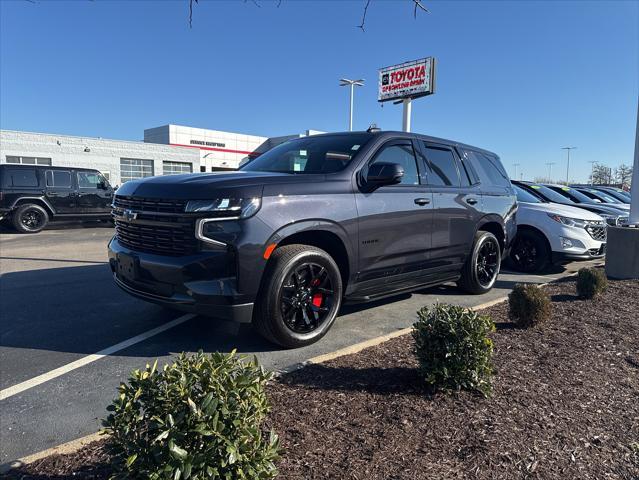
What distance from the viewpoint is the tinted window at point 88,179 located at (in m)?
14.9

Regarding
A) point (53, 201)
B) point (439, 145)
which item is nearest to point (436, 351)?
→ point (439, 145)

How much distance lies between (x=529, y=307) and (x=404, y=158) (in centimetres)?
195

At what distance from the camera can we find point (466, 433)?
97.2 inches

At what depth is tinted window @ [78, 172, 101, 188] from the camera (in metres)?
14.9

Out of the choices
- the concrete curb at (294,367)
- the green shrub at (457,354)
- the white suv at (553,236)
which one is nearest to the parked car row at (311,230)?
the concrete curb at (294,367)

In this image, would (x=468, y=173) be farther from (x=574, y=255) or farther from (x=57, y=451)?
(x=57, y=451)

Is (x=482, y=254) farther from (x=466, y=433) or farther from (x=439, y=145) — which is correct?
(x=466, y=433)

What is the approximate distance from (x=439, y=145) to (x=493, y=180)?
1.39 m

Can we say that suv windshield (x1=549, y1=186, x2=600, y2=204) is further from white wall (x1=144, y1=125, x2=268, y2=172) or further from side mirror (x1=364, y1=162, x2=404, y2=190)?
white wall (x1=144, y1=125, x2=268, y2=172)

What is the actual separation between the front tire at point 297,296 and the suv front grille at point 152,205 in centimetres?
83

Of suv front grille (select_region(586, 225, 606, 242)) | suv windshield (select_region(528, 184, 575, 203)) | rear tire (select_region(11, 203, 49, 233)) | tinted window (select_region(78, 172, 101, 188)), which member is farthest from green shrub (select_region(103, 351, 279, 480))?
tinted window (select_region(78, 172, 101, 188))

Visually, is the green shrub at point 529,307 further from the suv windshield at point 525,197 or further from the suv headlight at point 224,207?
the suv windshield at point 525,197

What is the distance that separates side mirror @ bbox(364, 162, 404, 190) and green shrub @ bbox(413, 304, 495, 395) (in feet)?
5.13

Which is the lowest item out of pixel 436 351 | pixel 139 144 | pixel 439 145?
pixel 436 351
